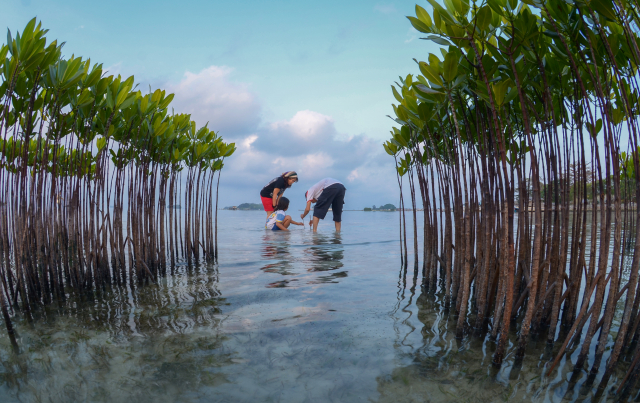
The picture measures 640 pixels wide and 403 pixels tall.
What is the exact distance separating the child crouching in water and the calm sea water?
6769 millimetres

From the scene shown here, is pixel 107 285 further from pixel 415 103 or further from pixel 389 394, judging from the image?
pixel 415 103

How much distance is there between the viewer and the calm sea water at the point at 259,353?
6.69 ft

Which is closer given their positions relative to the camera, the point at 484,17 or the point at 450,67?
the point at 484,17

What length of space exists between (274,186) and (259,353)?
26.8ft

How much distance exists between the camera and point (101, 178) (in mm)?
4020

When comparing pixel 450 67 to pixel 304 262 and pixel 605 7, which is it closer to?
Result: pixel 605 7

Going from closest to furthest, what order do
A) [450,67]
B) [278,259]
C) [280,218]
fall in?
A: [450,67] < [278,259] < [280,218]

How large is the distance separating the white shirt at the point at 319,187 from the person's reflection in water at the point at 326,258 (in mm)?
1750

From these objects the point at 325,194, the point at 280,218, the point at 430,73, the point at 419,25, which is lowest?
the point at 280,218

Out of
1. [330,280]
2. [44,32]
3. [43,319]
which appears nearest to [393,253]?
[330,280]

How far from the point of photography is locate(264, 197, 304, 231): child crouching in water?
35.2ft

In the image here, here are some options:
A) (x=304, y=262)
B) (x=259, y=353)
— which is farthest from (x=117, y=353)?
(x=304, y=262)

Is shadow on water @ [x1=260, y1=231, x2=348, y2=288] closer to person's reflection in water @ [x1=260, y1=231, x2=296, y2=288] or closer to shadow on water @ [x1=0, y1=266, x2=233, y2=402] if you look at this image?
person's reflection in water @ [x1=260, y1=231, x2=296, y2=288]

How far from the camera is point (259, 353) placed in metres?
2.47
